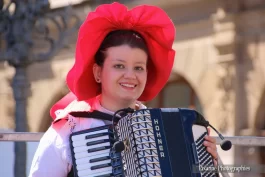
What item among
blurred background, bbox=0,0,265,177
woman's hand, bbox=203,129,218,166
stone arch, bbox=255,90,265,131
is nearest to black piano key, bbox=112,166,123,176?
woman's hand, bbox=203,129,218,166

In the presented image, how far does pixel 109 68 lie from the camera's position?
302cm

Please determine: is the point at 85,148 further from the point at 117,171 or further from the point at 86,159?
the point at 117,171

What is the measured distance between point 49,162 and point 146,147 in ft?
1.18

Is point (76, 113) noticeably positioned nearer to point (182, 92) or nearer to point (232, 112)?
point (232, 112)

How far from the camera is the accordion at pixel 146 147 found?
277 centimetres

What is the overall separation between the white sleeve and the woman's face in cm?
29

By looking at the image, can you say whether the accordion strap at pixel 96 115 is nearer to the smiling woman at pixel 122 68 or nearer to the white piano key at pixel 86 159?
the smiling woman at pixel 122 68

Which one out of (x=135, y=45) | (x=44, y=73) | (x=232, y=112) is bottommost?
(x=135, y=45)

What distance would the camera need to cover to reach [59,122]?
2.99m

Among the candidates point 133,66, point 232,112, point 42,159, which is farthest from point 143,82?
point 232,112

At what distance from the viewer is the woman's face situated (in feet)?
9.80

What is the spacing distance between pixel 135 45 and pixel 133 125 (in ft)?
1.17

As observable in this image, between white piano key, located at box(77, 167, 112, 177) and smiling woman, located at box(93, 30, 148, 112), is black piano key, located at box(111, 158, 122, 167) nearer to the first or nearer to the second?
white piano key, located at box(77, 167, 112, 177)

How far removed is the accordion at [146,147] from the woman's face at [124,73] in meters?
0.18
